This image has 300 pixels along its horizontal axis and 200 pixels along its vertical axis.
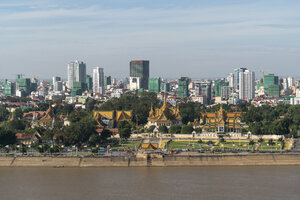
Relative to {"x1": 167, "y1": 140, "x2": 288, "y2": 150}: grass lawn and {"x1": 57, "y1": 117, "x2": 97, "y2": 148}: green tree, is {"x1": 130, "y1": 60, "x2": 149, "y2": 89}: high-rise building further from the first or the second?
{"x1": 57, "y1": 117, "x2": 97, "y2": 148}: green tree

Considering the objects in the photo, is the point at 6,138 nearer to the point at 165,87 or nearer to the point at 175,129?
the point at 175,129

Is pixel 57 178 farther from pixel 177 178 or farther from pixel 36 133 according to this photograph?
pixel 36 133

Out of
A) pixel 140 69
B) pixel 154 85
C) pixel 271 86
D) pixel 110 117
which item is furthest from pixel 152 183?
pixel 140 69

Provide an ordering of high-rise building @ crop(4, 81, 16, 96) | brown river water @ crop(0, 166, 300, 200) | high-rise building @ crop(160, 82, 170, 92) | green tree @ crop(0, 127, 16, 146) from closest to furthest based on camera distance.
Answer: brown river water @ crop(0, 166, 300, 200)
green tree @ crop(0, 127, 16, 146)
high-rise building @ crop(4, 81, 16, 96)
high-rise building @ crop(160, 82, 170, 92)

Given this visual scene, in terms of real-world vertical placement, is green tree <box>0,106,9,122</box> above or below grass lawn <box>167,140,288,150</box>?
above

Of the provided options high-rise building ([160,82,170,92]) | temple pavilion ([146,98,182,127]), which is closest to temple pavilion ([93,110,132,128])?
temple pavilion ([146,98,182,127])

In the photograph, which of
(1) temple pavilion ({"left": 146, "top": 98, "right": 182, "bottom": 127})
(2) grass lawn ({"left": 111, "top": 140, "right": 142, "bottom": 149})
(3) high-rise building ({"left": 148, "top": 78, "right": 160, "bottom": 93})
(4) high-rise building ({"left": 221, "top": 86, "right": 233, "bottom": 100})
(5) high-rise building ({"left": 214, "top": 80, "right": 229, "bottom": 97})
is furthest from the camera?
(3) high-rise building ({"left": 148, "top": 78, "right": 160, "bottom": 93})

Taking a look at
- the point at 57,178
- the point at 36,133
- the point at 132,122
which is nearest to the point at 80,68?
the point at 132,122
